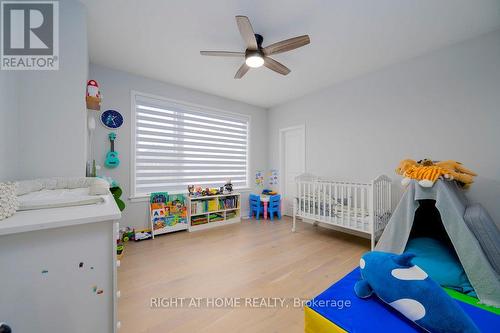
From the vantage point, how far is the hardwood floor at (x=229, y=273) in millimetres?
1354

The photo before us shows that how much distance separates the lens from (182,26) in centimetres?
192

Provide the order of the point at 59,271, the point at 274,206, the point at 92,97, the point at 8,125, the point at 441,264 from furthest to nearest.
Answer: the point at 274,206 → the point at 92,97 → the point at 441,264 → the point at 8,125 → the point at 59,271

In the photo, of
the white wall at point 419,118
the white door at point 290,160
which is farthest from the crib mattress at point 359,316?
the white door at point 290,160

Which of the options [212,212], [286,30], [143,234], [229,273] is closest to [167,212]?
[143,234]

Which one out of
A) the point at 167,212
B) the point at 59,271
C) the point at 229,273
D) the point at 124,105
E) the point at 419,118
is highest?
the point at 124,105

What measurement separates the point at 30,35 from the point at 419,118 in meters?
4.00

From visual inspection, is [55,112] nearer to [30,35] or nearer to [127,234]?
[30,35]

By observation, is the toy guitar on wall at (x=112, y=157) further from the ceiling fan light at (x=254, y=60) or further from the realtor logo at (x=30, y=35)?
the ceiling fan light at (x=254, y=60)

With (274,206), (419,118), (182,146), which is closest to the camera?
(419,118)

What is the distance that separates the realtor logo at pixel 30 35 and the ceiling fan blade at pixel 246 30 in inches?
57.7

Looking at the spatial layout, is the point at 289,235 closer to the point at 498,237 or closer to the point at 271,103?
the point at 498,237

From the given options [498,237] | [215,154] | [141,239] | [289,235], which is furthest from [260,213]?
[498,237]

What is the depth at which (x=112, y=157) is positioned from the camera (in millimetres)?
2693

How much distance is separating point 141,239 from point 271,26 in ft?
10.4
